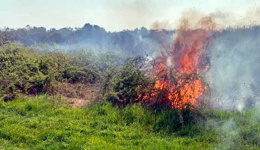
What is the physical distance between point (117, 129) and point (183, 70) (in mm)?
3056

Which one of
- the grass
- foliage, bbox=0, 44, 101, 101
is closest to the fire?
the grass

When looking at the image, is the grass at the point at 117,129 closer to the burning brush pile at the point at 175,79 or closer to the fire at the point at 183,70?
the burning brush pile at the point at 175,79

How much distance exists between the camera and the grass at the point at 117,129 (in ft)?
21.7

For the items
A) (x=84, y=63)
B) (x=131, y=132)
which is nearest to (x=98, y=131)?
(x=131, y=132)

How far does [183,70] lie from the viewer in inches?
365

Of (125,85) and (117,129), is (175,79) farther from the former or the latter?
(117,129)

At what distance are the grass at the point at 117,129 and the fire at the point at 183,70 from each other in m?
0.65

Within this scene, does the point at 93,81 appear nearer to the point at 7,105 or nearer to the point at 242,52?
the point at 7,105

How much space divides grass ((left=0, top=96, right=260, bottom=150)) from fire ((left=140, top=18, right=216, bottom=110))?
2.14ft

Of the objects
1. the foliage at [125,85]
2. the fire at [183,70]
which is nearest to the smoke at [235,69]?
the fire at [183,70]

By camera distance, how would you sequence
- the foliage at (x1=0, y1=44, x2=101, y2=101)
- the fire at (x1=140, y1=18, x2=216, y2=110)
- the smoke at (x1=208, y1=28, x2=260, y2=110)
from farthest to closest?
1. the foliage at (x1=0, y1=44, x2=101, y2=101)
2. the smoke at (x1=208, y1=28, x2=260, y2=110)
3. the fire at (x1=140, y1=18, x2=216, y2=110)

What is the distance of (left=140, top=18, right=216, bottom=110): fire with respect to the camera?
842 centimetres

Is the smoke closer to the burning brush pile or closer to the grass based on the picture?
the burning brush pile

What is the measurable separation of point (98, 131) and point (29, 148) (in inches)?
65.3
